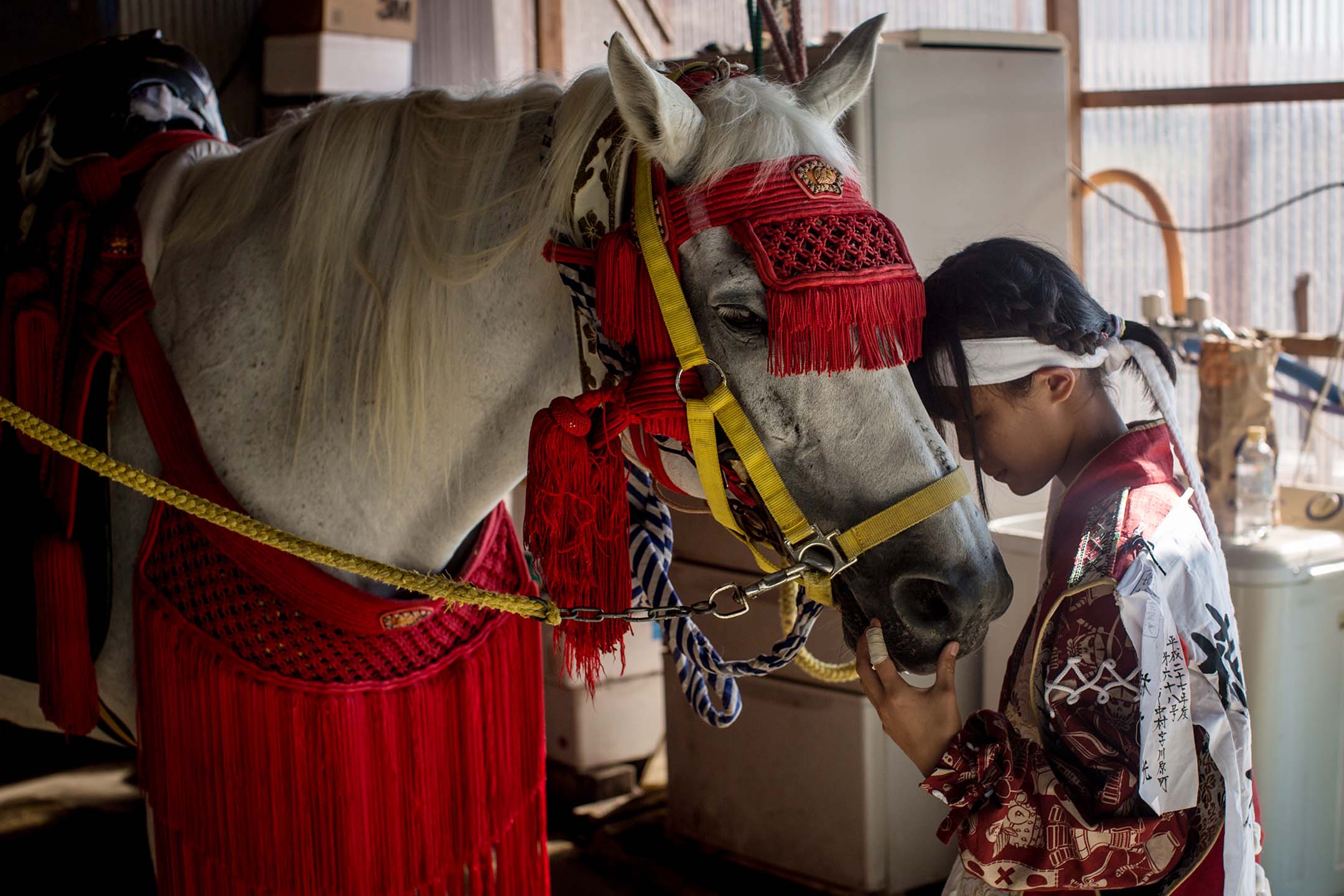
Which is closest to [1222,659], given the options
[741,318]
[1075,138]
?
[741,318]

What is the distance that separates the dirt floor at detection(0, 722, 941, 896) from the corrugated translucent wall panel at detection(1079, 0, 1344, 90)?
2171 millimetres

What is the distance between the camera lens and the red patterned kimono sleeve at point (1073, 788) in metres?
0.89

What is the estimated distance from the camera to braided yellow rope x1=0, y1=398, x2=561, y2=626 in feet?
3.27

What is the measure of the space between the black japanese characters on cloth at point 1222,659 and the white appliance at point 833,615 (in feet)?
3.23

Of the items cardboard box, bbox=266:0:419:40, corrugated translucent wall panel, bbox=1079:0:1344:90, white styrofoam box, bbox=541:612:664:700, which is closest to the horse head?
white styrofoam box, bbox=541:612:664:700

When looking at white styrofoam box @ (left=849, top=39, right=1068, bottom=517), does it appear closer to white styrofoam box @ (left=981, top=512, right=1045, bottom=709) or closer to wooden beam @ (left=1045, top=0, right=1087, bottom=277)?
white styrofoam box @ (left=981, top=512, right=1045, bottom=709)

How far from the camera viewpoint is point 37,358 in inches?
45.5

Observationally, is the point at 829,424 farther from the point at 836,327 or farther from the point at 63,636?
the point at 63,636

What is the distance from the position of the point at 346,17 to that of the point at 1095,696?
2.50 meters

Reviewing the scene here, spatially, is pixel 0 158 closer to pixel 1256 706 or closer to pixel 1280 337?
pixel 1256 706

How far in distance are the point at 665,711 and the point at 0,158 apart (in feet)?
5.32

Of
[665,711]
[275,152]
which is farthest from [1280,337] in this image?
[275,152]

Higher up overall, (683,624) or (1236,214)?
(1236,214)

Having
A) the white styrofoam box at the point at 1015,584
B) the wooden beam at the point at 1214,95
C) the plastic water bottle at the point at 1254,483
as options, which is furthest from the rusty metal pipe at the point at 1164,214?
the white styrofoam box at the point at 1015,584
